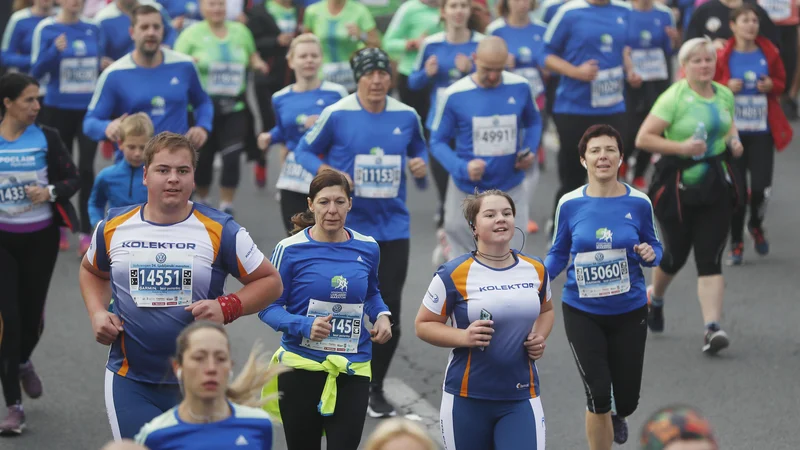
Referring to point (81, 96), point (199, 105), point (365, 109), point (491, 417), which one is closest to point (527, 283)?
point (491, 417)

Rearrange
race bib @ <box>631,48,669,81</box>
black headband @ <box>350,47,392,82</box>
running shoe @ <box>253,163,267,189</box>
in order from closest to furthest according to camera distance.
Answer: black headband @ <box>350,47,392,82</box> → race bib @ <box>631,48,669,81</box> → running shoe @ <box>253,163,267,189</box>

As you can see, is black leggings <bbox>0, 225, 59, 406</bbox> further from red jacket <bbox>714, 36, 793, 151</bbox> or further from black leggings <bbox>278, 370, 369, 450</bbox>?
red jacket <bbox>714, 36, 793, 151</bbox>

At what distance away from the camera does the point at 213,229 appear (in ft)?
20.0

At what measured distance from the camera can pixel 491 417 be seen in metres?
6.45

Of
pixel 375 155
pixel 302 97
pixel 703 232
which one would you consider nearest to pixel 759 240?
pixel 703 232

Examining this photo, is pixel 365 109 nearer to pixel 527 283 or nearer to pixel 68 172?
pixel 68 172

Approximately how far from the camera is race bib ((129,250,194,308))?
6.03 m

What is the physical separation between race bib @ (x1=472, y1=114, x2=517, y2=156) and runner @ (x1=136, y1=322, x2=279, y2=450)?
5.05 m

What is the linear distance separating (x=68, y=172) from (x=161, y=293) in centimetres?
272

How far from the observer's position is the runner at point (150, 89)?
10.1m

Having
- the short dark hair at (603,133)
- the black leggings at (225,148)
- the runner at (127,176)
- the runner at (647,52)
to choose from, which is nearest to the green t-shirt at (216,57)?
the black leggings at (225,148)

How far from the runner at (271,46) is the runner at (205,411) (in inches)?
387

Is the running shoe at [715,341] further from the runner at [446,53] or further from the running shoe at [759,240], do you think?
the runner at [446,53]

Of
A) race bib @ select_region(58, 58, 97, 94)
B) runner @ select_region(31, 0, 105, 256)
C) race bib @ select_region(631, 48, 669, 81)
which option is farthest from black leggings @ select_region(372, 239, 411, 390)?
race bib @ select_region(631, 48, 669, 81)
